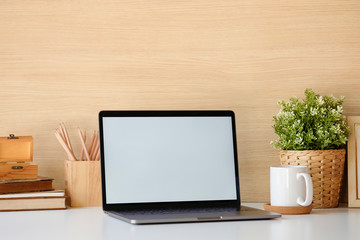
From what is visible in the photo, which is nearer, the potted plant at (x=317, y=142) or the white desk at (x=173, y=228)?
the white desk at (x=173, y=228)

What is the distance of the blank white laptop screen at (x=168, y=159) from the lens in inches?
50.3

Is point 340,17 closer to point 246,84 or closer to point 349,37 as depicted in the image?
point 349,37

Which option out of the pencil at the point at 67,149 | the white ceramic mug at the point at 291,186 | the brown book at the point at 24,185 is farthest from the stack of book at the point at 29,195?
the white ceramic mug at the point at 291,186

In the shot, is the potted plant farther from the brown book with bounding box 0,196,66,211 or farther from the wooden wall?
the brown book with bounding box 0,196,66,211

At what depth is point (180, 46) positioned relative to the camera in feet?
4.79

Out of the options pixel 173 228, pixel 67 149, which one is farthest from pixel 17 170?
pixel 173 228

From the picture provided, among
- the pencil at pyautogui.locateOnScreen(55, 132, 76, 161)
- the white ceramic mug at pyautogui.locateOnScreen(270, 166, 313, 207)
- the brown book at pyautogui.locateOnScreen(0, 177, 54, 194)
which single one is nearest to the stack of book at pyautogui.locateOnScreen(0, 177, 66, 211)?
the brown book at pyautogui.locateOnScreen(0, 177, 54, 194)

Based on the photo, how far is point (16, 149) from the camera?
134 centimetres

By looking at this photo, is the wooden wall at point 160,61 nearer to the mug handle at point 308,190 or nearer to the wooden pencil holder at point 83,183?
the wooden pencil holder at point 83,183

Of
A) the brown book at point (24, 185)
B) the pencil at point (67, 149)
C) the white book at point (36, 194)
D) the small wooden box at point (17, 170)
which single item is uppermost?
the pencil at point (67, 149)

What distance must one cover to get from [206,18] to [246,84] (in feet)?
0.75

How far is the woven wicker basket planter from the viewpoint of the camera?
1.28 meters

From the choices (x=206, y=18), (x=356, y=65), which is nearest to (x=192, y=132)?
(x=206, y=18)

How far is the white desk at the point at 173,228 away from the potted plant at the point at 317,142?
0.32 ft
